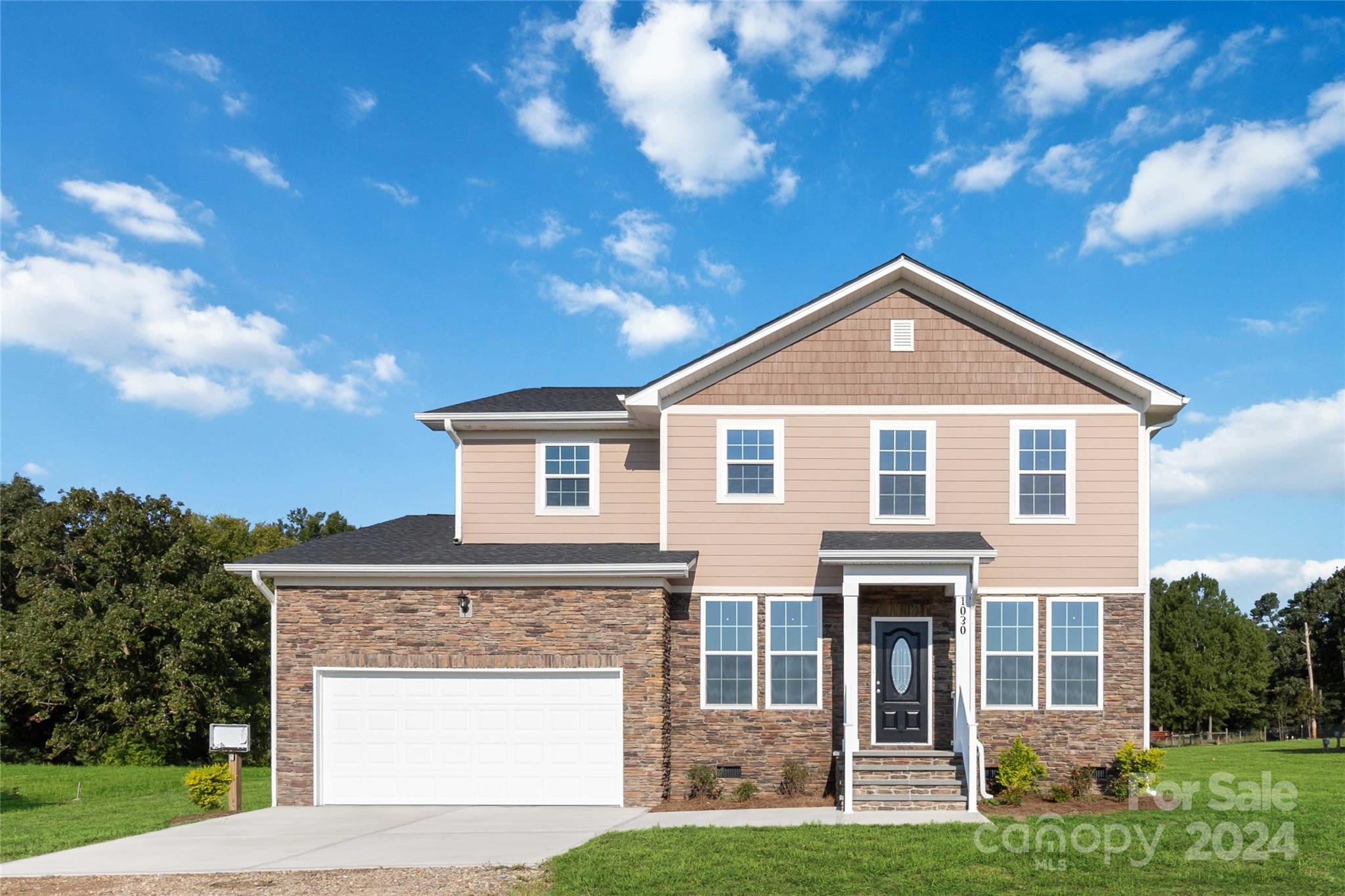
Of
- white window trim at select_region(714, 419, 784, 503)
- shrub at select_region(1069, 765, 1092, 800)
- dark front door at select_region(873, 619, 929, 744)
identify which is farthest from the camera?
white window trim at select_region(714, 419, 784, 503)

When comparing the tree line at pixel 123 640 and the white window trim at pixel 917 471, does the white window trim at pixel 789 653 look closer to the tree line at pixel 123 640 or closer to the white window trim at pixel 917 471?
the white window trim at pixel 917 471

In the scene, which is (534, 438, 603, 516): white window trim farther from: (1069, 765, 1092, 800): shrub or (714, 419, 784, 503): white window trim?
(1069, 765, 1092, 800): shrub

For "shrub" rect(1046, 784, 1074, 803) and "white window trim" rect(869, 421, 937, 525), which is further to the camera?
"white window trim" rect(869, 421, 937, 525)

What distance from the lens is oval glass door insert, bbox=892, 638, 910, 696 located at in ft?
Answer: 52.9

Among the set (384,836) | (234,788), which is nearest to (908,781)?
(384,836)

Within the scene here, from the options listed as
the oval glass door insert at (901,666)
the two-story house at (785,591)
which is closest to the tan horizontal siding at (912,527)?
the two-story house at (785,591)

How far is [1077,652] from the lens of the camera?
16.0 meters

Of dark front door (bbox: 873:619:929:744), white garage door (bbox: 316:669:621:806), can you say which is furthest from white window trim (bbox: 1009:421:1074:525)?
white garage door (bbox: 316:669:621:806)

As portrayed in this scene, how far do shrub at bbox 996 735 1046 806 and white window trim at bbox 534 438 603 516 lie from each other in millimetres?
7295

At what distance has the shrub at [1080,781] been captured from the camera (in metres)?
15.4

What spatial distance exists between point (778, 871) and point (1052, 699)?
7.54 meters

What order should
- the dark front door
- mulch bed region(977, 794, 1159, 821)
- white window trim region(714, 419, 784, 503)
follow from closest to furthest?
Result: 1. mulch bed region(977, 794, 1159, 821)
2. the dark front door
3. white window trim region(714, 419, 784, 503)

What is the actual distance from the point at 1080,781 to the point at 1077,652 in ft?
6.15

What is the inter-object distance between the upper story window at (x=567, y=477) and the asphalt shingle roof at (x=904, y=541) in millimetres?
3944
